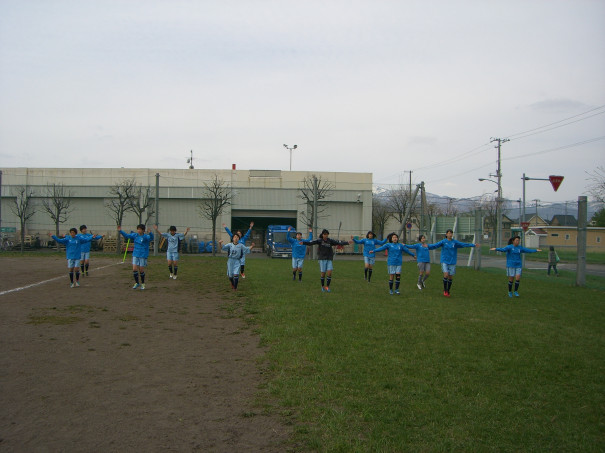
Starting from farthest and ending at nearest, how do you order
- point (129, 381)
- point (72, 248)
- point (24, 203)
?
point (24, 203) → point (72, 248) → point (129, 381)

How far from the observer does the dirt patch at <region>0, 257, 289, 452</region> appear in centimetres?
469

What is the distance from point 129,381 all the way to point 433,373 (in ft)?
13.4

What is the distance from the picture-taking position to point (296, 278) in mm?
20375

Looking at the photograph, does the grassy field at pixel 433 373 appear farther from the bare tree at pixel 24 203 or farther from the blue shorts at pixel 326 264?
the bare tree at pixel 24 203

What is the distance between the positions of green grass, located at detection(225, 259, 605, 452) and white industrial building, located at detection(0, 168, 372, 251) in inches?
1411

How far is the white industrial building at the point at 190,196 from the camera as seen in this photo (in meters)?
48.3

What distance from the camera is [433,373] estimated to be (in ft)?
22.0

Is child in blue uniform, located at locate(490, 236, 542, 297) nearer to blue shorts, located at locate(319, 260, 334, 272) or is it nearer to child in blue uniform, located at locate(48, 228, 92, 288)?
blue shorts, located at locate(319, 260, 334, 272)

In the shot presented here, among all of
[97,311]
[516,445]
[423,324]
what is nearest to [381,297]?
[423,324]

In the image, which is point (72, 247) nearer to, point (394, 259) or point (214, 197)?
point (394, 259)

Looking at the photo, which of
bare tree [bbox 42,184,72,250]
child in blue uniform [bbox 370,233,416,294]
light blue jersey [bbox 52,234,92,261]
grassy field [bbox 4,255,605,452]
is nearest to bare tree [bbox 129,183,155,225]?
bare tree [bbox 42,184,72,250]

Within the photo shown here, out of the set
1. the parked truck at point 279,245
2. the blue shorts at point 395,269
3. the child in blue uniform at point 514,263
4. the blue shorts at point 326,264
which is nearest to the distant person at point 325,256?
the blue shorts at point 326,264

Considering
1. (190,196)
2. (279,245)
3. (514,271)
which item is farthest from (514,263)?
(190,196)

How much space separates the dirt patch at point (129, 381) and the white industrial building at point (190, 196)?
119ft
